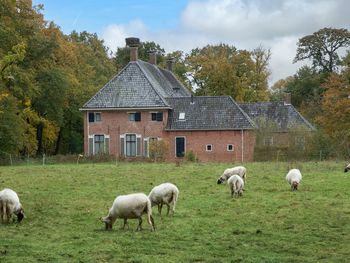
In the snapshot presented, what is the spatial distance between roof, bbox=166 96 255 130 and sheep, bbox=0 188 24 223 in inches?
1402

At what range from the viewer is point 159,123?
52469 mm

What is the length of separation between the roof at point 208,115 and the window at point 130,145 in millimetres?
3235

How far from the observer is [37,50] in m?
50.3

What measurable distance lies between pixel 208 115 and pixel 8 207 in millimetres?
37004

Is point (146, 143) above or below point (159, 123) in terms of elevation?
below

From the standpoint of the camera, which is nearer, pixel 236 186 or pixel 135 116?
pixel 236 186

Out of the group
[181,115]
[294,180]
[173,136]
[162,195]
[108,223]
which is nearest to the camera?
[108,223]

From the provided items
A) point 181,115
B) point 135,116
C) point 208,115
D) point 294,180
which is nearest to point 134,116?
point 135,116

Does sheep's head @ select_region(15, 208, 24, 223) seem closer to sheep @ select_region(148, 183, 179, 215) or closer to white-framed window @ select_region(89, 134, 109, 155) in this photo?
sheep @ select_region(148, 183, 179, 215)

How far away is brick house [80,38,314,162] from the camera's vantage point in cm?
5119

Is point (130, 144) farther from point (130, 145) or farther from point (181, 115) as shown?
point (181, 115)

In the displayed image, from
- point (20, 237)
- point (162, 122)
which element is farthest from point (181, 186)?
point (162, 122)

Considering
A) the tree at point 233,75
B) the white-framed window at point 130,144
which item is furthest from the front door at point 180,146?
the tree at point 233,75

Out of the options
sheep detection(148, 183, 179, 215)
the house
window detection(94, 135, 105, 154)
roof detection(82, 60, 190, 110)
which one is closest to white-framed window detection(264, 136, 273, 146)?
the house
